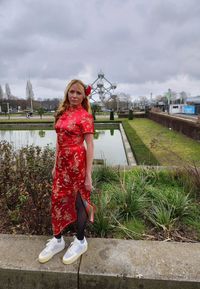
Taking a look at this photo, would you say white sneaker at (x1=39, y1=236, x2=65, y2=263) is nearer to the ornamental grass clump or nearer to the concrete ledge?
the concrete ledge

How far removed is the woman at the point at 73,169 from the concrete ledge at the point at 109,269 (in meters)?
0.11

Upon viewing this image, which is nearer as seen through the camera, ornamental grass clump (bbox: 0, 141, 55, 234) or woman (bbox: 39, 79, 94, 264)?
woman (bbox: 39, 79, 94, 264)

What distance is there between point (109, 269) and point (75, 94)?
5.15ft

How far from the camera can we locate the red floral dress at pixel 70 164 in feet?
7.22

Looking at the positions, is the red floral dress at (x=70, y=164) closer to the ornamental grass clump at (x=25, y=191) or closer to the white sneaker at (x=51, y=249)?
the white sneaker at (x=51, y=249)

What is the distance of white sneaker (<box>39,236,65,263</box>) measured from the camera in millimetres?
A: 2205

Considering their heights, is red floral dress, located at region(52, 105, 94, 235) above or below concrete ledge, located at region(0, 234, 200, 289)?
above

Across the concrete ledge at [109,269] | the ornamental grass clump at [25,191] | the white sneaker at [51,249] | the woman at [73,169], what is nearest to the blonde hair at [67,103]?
the woman at [73,169]

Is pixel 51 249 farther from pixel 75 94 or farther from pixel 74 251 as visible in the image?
pixel 75 94

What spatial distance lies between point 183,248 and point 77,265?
1.04 metres

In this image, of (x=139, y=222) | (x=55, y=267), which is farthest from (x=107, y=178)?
(x=55, y=267)

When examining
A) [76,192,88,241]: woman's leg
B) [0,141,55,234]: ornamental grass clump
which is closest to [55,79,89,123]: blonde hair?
[76,192,88,241]: woman's leg

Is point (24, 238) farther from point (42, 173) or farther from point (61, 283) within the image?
point (42, 173)

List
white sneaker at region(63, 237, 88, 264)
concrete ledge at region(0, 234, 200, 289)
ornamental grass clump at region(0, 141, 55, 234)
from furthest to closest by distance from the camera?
ornamental grass clump at region(0, 141, 55, 234) → white sneaker at region(63, 237, 88, 264) → concrete ledge at region(0, 234, 200, 289)
